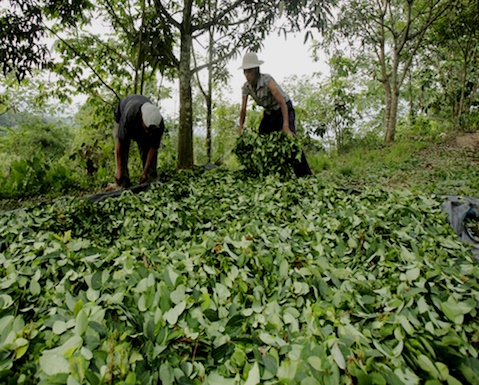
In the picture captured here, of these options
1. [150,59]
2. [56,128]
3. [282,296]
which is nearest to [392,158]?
[150,59]

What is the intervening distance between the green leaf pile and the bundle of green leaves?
1.06 metres

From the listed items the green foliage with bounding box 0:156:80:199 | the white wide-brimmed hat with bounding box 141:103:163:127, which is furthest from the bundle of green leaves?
the green foliage with bounding box 0:156:80:199

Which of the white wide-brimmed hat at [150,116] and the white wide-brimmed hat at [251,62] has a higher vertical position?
the white wide-brimmed hat at [251,62]

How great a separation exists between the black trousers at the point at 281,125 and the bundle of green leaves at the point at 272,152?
0.20 meters

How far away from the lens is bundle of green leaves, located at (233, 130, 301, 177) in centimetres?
283

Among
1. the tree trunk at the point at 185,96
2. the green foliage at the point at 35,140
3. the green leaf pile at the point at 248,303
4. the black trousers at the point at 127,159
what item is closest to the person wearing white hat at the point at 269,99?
the tree trunk at the point at 185,96

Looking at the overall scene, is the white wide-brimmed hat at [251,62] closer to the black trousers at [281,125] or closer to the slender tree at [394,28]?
the black trousers at [281,125]

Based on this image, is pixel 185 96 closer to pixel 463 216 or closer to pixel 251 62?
pixel 251 62

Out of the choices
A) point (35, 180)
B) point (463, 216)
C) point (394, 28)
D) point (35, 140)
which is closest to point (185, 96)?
point (35, 180)

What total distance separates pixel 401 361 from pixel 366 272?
1.67 ft

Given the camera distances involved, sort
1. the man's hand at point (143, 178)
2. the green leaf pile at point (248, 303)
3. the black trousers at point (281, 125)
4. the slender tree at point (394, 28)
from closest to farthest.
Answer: the green leaf pile at point (248, 303) → the man's hand at point (143, 178) → the black trousers at point (281, 125) → the slender tree at point (394, 28)

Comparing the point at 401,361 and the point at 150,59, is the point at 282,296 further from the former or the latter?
Answer: the point at 150,59

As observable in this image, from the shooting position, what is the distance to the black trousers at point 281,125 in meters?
3.16

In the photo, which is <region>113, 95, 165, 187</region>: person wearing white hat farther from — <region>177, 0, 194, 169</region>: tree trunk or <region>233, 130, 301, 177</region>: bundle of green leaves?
<region>233, 130, 301, 177</region>: bundle of green leaves
